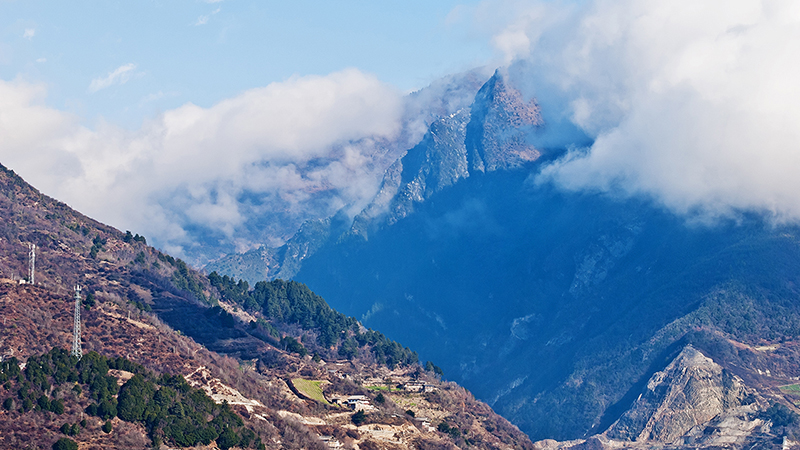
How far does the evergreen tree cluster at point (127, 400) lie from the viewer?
148875mm

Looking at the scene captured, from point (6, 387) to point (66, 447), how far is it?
43.9 ft

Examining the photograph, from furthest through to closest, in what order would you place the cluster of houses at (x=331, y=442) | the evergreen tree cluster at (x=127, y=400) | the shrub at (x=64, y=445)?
the cluster of houses at (x=331, y=442) → the evergreen tree cluster at (x=127, y=400) → the shrub at (x=64, y=445)

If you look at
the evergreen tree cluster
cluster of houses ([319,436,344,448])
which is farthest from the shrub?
cluster of houses ([319,436,344,448])

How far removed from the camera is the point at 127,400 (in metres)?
→ 155

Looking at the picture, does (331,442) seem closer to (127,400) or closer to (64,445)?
(127,400)

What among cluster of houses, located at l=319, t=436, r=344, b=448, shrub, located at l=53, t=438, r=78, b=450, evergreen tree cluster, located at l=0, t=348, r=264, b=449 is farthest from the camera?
cluster of houses, located at l=319, t=436, r=344, b=448

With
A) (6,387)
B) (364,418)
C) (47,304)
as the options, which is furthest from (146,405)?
(364,418)

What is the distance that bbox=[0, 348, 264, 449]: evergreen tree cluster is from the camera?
148875mm

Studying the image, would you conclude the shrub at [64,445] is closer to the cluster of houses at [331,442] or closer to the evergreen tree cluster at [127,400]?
the evergreen tree cluster at [127,400]

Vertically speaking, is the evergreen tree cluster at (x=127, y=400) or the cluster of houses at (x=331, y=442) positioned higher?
the cluster of houses at (x=331, y=442)

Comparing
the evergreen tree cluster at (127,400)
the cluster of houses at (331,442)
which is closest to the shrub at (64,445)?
the evergreen tree cluster at (127,400)

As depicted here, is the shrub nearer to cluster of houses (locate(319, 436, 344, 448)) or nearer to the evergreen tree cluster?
the evergreen tree cluster

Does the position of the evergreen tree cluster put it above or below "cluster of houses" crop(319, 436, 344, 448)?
below

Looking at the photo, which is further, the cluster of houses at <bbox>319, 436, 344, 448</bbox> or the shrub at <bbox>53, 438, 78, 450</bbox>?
the cluster of houses at <bbox>319, 436, 344, 448</bbox>
